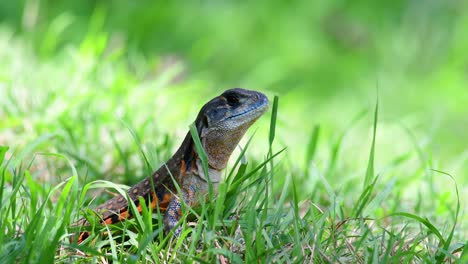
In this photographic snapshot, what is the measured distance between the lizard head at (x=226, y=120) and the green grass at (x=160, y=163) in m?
0.20

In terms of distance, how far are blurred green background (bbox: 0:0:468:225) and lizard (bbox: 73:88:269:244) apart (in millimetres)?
1801

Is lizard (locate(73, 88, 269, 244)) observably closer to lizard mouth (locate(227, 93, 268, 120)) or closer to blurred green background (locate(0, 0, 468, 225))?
lizard mouth (locate(227, 93, 268, 120))

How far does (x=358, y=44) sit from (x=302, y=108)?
2720mm

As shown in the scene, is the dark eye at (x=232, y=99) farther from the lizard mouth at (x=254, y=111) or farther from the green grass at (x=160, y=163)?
the green grass at (x=160, y=163)

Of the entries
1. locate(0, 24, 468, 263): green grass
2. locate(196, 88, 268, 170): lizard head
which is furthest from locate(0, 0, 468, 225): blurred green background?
locate(196, 88, 268, 170): lizard head

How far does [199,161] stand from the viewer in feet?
13.0

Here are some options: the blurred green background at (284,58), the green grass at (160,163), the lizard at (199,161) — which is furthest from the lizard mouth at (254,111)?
the blurred green background at (284,58)

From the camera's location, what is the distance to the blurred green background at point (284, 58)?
6.29 metres

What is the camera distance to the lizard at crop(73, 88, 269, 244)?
380 centimetres

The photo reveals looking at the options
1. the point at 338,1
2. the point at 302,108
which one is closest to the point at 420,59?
the point at 338,1

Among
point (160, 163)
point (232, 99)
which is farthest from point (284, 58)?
point (232, 99)

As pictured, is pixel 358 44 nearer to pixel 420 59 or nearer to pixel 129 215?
pixel 420 59

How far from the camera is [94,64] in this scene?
19.9 feet

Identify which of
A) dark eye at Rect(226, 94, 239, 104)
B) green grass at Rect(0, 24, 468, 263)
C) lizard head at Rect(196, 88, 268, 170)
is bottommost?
green grass at Rect(0, 24, 468, 263)
